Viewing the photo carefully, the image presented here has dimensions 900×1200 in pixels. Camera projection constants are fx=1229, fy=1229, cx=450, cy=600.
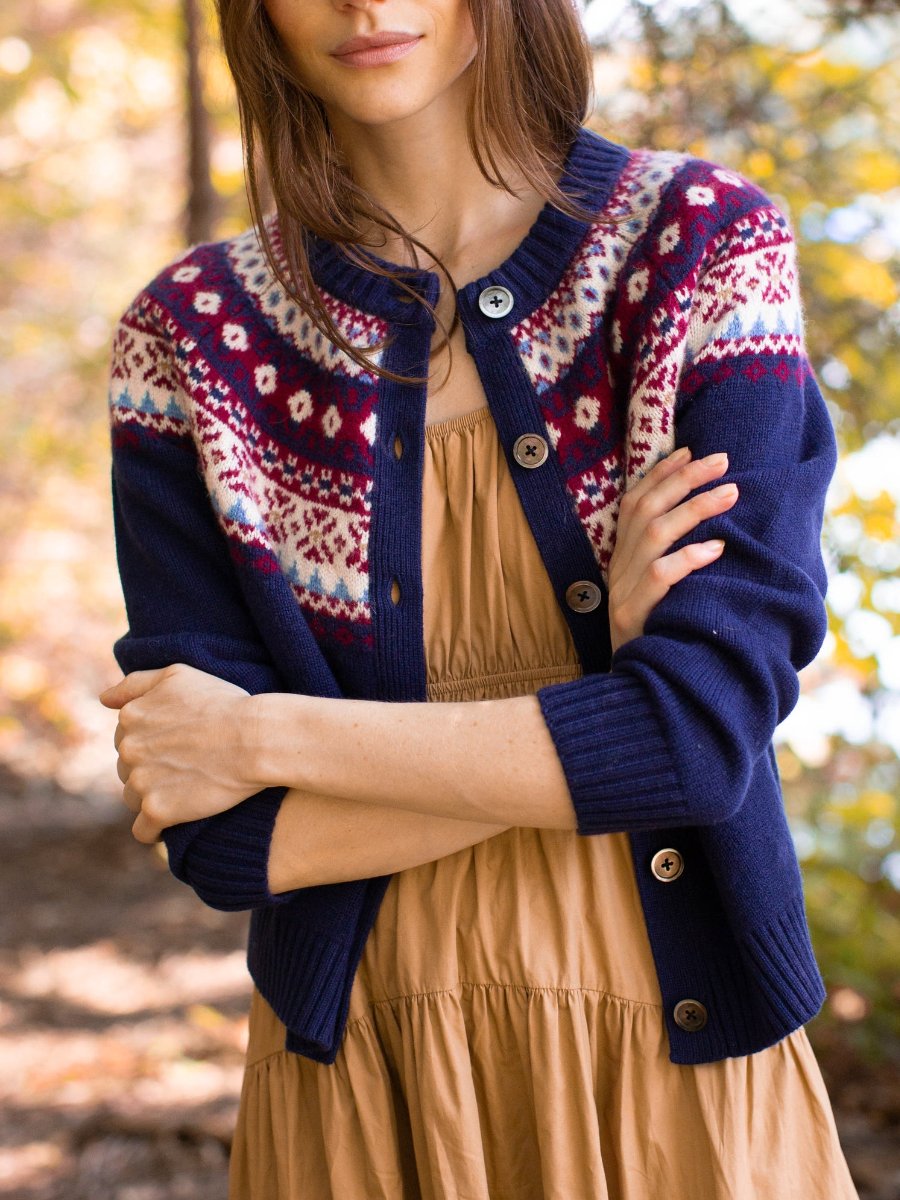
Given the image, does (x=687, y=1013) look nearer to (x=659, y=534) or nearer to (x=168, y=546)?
(x=659, y=534)

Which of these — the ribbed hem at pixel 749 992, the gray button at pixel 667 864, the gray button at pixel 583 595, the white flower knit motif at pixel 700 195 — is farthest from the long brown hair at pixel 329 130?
the ribbed hem at pixel 749 992

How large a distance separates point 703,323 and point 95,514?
6.76 meters

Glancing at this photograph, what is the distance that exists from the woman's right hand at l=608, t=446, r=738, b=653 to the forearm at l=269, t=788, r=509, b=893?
11.7 inches

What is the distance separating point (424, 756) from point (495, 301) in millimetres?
587

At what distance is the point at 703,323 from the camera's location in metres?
1.41

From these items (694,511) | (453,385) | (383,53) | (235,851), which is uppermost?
(383,53)

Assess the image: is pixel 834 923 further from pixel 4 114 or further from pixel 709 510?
pixel 4 114

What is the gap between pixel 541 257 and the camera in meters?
1.54

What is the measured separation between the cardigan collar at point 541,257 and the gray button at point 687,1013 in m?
0.84

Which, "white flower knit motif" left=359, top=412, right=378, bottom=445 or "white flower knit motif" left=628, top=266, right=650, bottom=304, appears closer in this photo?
"white flower knit motif" left=628, top=266, right=650, bottom=304

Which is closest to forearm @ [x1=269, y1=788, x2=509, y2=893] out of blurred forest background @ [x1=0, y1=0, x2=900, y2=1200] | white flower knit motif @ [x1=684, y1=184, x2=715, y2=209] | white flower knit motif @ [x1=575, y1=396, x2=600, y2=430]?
white flower knit motif @ [x1=575, y1=396, x2=600, y2=430]

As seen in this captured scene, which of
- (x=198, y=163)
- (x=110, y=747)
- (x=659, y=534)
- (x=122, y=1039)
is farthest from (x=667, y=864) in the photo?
(x=110, y=747)

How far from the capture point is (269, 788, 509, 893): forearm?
1.44m

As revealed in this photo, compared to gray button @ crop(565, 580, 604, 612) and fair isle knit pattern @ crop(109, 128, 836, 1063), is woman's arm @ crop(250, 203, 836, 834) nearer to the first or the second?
fair isle knit pattern @ crop(109, 128, 836, 1063)
